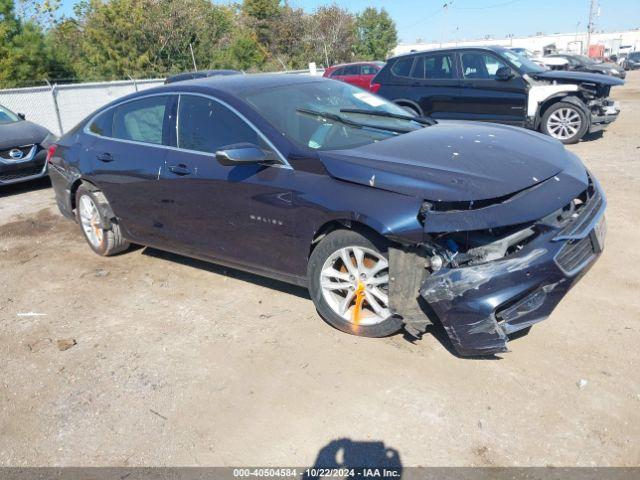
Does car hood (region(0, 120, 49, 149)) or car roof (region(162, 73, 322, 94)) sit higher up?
car roof (region(162, 73, 322, 94))

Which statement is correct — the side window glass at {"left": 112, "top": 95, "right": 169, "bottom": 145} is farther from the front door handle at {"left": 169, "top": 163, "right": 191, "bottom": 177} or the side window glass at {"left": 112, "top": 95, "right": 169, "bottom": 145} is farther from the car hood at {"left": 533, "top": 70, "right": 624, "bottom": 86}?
the car hood at {"left": 533, "top": 70, "right": 624, "bottom": 86}

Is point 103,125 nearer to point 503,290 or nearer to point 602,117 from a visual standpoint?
point 503,290

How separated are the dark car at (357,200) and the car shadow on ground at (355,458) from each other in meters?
0.79

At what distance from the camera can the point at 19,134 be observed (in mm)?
8734

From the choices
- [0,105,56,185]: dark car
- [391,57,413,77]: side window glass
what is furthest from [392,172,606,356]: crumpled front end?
[391,57,413,77]: side window glass

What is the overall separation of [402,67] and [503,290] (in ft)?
26.1

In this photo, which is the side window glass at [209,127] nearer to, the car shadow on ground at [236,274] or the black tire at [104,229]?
the car shadow on ground at [236,274]

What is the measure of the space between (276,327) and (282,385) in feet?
2.21

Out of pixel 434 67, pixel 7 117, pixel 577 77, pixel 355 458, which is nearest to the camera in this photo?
pixel 355 458

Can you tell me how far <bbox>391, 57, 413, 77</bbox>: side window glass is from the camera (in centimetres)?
996

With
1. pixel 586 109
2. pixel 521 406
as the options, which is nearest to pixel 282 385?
pixel 521 406

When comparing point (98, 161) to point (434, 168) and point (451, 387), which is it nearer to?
point (434, 168)

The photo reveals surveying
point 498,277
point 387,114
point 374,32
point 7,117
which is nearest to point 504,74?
point 387,114

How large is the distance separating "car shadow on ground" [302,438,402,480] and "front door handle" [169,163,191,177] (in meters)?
2.41
